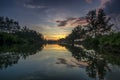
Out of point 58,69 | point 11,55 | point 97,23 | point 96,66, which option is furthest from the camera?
point 97,23

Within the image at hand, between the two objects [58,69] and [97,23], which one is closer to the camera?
[58,69]

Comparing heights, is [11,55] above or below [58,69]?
above

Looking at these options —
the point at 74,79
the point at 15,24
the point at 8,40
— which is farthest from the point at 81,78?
the point at 15,24

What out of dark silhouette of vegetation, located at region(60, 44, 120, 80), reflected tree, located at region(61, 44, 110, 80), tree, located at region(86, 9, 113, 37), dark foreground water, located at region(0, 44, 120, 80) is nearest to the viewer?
dark foreground water, located at region(0, 44, 120, 80)

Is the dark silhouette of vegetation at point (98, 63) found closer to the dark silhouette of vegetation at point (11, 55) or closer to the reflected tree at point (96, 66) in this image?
the reflected tree at point (96, 66)

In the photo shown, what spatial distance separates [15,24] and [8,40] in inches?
3120

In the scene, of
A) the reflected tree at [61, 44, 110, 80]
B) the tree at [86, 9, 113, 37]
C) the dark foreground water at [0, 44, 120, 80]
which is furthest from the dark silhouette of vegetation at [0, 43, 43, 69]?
the tree at [86, 9, 113, 37]

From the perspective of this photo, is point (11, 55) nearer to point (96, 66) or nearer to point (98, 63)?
point (98, 63)

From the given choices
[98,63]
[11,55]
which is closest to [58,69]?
[98,63]

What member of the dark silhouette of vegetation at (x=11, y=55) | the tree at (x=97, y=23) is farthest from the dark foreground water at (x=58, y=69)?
the tree at (x=97, y=23)

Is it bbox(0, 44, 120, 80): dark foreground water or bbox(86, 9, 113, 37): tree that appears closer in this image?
bbox(0, 44, 120, 80): dark foreground water

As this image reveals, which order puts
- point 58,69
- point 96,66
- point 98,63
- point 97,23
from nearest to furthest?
point 58,69
point 96,66
point 98,63
point 97,23

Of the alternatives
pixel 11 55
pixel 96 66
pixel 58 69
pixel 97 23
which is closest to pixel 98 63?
pixel 96 66

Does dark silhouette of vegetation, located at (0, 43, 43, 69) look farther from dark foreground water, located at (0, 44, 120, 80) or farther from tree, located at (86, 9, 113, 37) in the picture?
tree, located at (86, 9, 113, 37)
